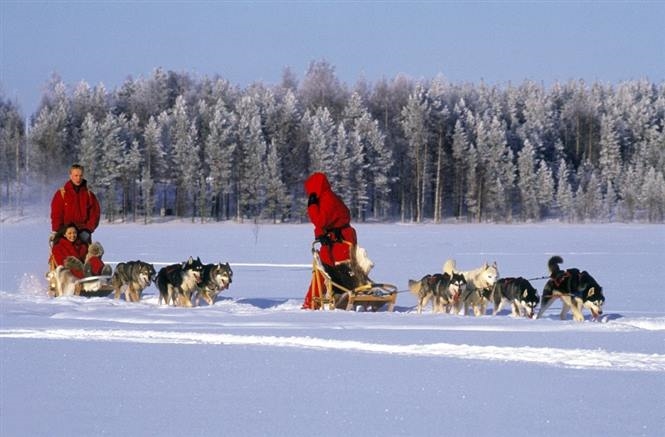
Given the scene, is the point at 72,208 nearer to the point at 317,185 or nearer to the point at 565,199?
the point at 317,185

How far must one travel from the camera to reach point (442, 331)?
27.3 feet

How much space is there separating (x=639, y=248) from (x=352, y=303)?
18.8m

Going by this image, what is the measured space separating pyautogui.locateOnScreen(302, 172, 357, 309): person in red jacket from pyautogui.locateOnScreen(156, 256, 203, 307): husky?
3.95 ft

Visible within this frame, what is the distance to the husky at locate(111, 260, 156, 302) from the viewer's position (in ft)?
36.1

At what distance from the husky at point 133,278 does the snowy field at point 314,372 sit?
1.28 ft

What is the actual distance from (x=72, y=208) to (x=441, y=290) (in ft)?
14.6

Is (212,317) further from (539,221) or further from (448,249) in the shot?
(539,221)

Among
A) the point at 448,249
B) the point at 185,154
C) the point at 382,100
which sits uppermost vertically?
the point at 382,100

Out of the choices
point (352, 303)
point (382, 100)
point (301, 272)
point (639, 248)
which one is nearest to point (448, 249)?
point (639, 248)

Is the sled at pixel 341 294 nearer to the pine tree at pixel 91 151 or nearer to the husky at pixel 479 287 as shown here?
the husky at pixel 479 287

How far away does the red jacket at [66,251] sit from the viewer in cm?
1142

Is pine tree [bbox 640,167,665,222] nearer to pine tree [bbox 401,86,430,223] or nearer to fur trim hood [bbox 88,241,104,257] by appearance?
pine tree [bbox 401,86,430,223]

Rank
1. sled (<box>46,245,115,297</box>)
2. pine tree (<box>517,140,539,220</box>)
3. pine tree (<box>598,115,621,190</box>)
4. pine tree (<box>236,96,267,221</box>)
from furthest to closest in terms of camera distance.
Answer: pine tree (<box>598,115,621,190</box>), pine tree (<box>517,140,539,220</box>), pine tree (<box>236,96,267,221</box>), sled (<box>46,245,115,297</box>)

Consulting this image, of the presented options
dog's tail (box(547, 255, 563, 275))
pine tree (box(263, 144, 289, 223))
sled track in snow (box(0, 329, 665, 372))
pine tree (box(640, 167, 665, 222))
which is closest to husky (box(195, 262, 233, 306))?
sled track in snow (box(0, 329, 665, 372))
